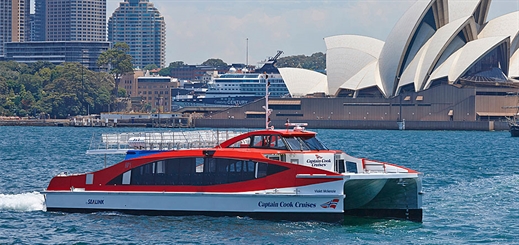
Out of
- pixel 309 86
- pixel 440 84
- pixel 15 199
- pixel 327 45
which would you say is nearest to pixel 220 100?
pixel 309 86

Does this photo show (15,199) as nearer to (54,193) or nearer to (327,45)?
(54,193)

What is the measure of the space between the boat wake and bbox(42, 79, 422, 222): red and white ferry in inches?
49.5

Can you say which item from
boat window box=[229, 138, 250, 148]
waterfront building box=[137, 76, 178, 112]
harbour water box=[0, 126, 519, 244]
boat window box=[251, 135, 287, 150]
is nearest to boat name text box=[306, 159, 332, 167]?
boat window box=[251, 135, 287, 150]

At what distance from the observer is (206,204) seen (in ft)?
69.1

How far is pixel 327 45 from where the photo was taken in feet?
344

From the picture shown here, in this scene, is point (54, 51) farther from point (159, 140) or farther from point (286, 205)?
point (286, 205)

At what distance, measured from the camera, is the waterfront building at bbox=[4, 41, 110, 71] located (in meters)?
190

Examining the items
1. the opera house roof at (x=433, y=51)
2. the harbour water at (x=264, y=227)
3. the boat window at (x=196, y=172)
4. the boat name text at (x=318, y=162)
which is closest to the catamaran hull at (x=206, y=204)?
the harbour water at (x=264, y=227)

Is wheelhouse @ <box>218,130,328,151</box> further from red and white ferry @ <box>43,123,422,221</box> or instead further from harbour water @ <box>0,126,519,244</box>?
harbour water @ <box>0,126,519,244</box>

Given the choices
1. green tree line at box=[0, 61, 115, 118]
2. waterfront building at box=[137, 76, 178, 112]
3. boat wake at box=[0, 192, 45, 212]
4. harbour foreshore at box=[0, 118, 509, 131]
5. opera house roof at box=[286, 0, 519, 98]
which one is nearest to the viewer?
boat wake at box=[0, 192, 45, 212]

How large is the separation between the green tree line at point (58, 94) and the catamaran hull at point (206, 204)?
340 feet

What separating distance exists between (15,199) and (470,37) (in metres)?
73.9

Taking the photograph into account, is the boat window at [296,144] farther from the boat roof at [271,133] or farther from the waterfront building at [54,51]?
the waterfront building at [54,51]

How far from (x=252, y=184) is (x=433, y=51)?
240ft
